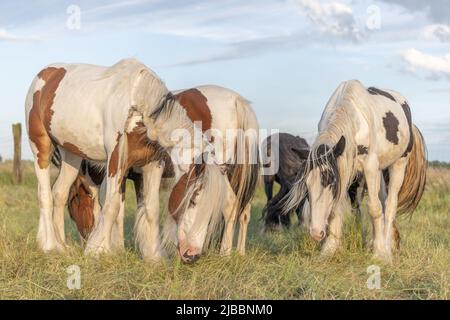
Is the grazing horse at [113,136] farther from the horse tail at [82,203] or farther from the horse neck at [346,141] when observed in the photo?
the horse neck at [346,141]

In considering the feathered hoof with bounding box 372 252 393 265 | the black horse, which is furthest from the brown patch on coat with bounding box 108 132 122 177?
the black horse

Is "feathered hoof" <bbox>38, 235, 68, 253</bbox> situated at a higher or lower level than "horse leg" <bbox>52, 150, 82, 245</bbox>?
lower

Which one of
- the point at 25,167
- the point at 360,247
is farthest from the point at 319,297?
the point at 25,167

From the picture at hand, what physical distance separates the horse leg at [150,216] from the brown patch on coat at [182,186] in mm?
822

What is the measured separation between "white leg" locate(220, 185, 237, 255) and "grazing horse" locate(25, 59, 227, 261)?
0.83 m

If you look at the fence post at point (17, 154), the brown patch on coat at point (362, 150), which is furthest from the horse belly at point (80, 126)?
the fence post at point (17, 154)

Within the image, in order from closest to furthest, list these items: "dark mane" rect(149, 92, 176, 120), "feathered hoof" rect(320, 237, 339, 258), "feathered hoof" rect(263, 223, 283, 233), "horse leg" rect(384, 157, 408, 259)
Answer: "dark mane" rect(149, 92, 176, 120) < "feathered hoof" rect(320, 237, 339, 258) < "horse leg" rect(384, 157, 408, 259) < "feathered hoof" rect(263, 223, 283, 233)

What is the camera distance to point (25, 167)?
2333 cm

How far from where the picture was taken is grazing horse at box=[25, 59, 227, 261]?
6066mm

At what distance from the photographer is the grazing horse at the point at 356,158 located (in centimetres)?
655

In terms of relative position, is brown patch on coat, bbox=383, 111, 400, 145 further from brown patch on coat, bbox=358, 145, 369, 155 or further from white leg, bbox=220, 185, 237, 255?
white leg, bbox=220, 185, 237, 255
